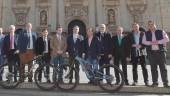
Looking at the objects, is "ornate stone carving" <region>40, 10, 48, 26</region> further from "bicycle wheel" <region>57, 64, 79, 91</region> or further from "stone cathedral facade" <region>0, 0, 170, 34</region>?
"bicycle wheel" <region>57, 64, 79, 91</region>

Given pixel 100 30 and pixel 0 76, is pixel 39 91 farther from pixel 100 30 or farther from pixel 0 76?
pixel 100 30

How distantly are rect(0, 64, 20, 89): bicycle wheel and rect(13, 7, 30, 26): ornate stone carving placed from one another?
73.2 ft

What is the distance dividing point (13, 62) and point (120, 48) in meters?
3.52

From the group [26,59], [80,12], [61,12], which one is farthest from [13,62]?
[80,12]

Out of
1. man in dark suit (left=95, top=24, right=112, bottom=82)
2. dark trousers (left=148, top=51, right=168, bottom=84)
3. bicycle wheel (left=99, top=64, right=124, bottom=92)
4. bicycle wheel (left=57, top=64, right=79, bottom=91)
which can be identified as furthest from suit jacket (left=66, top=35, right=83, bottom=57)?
dark trousers (left=148, top=51, right=168, bottom=84)

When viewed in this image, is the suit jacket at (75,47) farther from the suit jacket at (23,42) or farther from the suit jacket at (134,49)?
the suit jacket at (134,49)

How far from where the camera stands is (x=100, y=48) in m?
10.9

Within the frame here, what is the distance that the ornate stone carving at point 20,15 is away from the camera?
108 feet

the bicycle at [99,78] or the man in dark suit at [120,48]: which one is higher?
the man in dark suit at [120,48]

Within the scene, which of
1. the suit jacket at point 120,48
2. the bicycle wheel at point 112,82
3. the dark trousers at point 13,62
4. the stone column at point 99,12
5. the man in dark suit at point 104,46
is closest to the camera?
the bicycle wheel at point 112,82

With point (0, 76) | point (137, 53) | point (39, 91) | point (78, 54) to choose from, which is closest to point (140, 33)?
point (137, 53)

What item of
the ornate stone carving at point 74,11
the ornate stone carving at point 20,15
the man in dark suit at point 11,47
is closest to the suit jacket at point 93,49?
the man in dark suit at point 11,47

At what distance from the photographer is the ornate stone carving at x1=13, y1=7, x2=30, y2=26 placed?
33.0 meters

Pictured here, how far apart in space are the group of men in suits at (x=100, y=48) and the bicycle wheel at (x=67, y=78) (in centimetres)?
9
